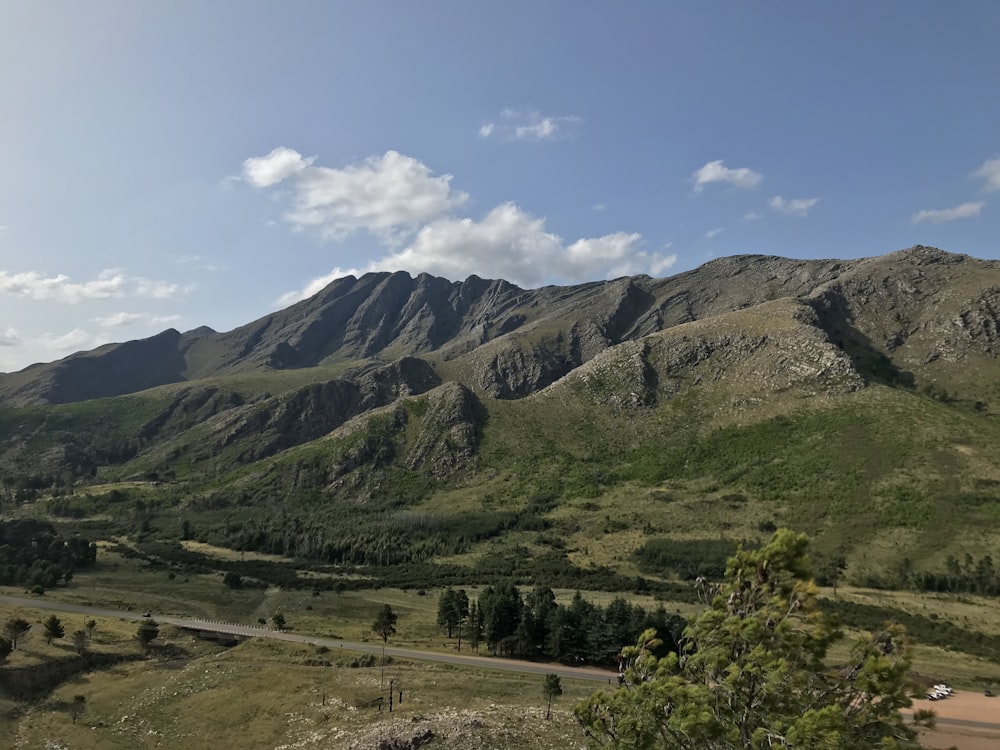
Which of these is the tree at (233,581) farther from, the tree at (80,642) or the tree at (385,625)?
the tree at (385,625)

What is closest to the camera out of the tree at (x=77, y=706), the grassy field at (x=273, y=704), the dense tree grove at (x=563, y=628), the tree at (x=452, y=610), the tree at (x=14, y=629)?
the grassy field at (x=273, y=704)

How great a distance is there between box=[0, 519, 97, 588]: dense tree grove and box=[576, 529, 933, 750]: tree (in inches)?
4602

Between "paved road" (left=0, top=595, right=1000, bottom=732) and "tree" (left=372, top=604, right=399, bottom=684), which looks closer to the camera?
"paved road" (left=0, top=595, right=1000, bottom=732)

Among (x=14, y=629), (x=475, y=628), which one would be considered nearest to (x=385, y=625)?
(x=475, y=628)

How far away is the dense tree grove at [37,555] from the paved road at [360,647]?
2079 centimetres

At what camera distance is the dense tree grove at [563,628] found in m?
63.6

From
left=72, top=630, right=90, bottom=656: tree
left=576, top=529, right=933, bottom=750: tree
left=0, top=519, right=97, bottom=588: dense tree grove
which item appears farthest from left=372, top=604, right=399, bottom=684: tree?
left=0, top=519, right=97, bottom=588: dense tree grove

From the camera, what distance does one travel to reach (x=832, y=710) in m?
11.6

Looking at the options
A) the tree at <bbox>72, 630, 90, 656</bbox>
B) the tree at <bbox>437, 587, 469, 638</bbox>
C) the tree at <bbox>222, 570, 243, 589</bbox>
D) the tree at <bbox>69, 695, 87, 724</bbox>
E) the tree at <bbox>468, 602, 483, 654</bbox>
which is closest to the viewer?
the tree at <bbox>69, 695, 87, 724</bbox>

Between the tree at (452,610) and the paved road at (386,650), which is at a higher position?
the tree at (452,610)

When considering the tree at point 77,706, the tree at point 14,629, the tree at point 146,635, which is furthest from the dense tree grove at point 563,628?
the tree at point 14,629

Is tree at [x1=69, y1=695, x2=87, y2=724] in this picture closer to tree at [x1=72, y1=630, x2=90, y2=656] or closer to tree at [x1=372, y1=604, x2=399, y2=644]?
tree at [x1=72, y1=630, x2=90, y2=656]

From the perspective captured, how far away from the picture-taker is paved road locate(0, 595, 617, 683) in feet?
202

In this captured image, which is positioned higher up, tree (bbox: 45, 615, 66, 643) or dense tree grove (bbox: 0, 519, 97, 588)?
tree (bbox: 45, 615, 66, 643)
